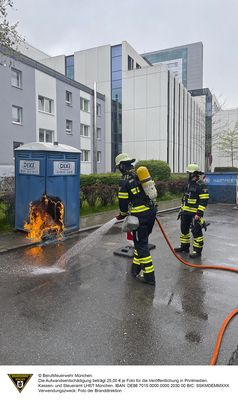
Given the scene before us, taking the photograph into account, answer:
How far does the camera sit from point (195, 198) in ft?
19.1

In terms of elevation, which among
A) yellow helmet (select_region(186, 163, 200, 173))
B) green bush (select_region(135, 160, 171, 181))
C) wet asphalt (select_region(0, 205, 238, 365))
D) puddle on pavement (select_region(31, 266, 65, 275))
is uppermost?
green bush (select_region(135, 160, 171, 181))

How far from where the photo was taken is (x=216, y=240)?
24.4 feet

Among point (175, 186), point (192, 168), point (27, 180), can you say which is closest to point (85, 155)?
point (175, 186)

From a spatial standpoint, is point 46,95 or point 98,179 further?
point 46,95

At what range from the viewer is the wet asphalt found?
2797 millimetres

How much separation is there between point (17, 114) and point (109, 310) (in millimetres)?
21208

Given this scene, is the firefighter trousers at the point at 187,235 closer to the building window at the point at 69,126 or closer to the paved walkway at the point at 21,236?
the paved walkway at the point at 21,236

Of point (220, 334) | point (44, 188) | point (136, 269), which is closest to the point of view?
point (220, 334)

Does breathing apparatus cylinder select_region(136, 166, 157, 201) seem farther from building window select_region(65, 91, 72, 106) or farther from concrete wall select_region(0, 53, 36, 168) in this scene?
building window select_region(65, 91, 72, 106)

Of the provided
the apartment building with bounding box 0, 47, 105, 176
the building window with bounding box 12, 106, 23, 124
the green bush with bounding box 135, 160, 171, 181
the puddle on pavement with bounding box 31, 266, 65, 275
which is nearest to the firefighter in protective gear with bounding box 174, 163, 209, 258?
the puddle on pavement with bounding box 31, 266, 65, 275

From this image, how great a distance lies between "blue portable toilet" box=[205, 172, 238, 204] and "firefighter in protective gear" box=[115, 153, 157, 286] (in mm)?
10637

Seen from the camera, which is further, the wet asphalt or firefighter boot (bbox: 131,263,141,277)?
firefighter boot (bbox: 131,263,141,277)

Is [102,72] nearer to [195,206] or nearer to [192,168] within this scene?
[192,168]

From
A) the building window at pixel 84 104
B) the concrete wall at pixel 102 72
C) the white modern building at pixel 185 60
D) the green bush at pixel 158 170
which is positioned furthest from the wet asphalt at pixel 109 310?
the white modern building at pixel 185 60
